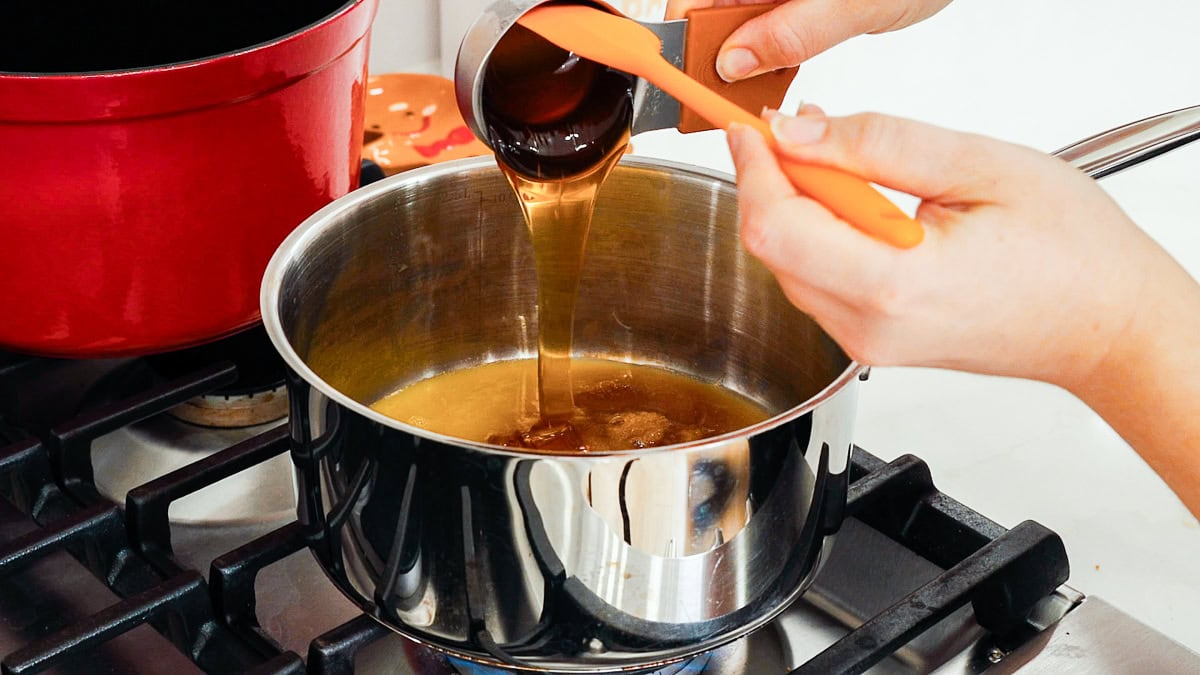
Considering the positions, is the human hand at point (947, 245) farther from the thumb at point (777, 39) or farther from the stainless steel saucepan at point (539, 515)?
the thumb at point (777, 39)

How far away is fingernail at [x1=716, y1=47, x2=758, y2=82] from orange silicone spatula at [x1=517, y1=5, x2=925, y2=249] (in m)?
0.07

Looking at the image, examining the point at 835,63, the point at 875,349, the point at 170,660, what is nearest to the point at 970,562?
the point at 875,349

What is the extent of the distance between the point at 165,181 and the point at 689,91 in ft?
0.99

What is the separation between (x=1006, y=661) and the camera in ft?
2.27

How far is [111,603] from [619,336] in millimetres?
384

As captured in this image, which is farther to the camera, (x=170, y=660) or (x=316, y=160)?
(x=316, y=160)

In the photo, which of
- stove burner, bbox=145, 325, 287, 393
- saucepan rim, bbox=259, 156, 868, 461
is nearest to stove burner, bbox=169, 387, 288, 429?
stove burner, bbox=145, 325, 287, 393

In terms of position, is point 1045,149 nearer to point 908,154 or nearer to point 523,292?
point 523,292

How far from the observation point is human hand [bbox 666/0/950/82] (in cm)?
79

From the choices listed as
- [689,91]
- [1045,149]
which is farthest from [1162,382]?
[1045,149]

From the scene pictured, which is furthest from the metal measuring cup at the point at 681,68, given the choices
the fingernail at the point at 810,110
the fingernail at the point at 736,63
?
the fingernail at the point at 810,110

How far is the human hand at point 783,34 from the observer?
0.79 meters

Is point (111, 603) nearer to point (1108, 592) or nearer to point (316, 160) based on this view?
point (316, 160)

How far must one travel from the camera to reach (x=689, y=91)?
63 cm
